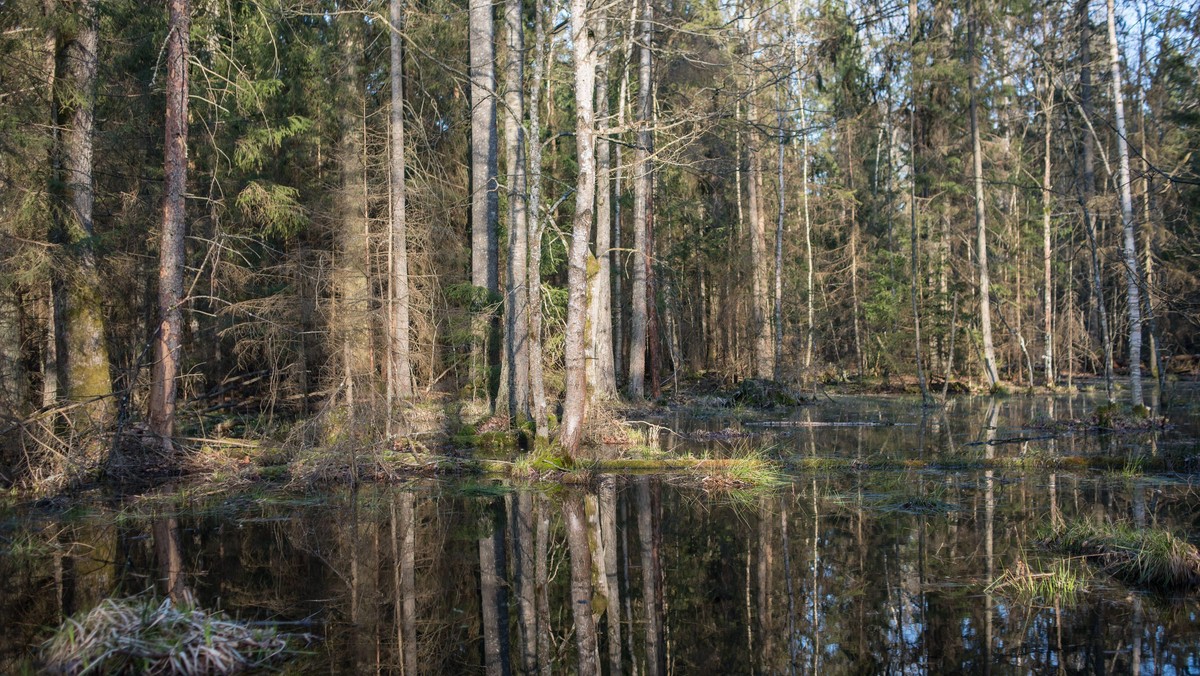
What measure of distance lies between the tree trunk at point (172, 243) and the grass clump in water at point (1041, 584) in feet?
35.9

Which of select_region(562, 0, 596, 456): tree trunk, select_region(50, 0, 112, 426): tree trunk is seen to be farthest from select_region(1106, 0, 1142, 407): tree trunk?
select_region(50, 0, 112, 426): tree trunk

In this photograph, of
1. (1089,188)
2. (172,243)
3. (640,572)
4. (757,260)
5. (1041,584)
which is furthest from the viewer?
(757,260)

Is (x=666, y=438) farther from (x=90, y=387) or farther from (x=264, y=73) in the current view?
(x=264, y=73)

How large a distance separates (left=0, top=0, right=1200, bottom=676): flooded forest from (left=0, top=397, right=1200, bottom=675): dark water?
5cm

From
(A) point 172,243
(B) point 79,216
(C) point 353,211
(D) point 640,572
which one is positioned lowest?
(D) point 640,572

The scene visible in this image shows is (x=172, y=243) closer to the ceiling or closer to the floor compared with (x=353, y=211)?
closer to the floor

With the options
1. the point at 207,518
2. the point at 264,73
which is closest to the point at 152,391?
the point at 207,518

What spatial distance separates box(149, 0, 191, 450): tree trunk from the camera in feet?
40.6

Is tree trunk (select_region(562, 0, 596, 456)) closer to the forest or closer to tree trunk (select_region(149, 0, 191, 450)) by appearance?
the forest

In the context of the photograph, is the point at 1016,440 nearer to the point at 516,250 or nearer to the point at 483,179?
the point at 516,250

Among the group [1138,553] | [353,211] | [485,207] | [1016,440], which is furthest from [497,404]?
[1138,553]

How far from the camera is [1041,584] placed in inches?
251

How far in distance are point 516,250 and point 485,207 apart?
177cm

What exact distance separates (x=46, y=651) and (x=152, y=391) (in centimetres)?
838
